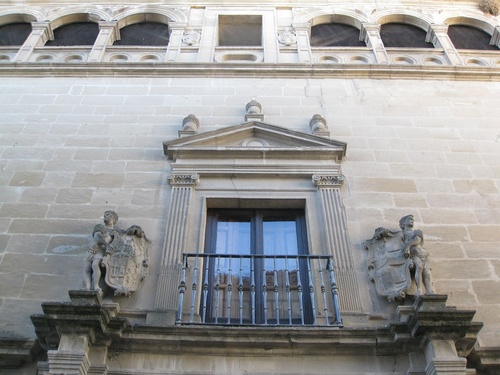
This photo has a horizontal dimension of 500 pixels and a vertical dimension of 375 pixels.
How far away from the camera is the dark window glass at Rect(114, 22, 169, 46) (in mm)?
11672

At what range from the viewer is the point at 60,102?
980 centimetres

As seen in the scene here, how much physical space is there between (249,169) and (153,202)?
139 cm

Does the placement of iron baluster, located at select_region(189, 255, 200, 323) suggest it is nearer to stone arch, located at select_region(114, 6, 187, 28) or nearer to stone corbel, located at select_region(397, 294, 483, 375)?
stone corbel, located at select_region(397, 294, 483, 375)

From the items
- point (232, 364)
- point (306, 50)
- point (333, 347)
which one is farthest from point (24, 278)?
point (306, 50)

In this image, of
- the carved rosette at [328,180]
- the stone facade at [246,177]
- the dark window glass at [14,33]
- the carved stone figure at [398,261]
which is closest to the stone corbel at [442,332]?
the stone facade at [246,177]

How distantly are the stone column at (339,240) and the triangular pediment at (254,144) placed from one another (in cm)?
49

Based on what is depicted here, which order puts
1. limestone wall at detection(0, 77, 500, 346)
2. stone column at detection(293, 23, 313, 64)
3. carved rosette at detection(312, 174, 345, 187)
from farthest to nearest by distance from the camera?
stone column at detection(293, 23, 313, 64) < carved rosette at detection(312, 174, 345, 187) < limestone wall at detection(0, 77, 500, 346)

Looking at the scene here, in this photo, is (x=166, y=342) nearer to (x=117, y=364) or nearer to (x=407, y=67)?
(x=117, y=364)

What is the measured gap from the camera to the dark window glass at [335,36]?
1170 centimetres

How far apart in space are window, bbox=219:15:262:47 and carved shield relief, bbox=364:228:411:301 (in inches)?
241

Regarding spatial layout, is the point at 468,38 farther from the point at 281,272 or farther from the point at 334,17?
the point at 281,272

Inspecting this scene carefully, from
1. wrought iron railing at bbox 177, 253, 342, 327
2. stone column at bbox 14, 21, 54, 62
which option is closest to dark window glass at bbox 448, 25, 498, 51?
wrought iron railing at bbox 177, 253, 342, 327

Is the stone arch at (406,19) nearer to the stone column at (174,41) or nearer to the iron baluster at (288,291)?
the stone column at (174,41)

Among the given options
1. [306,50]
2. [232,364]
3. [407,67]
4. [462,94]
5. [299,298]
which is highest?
[306,50]
